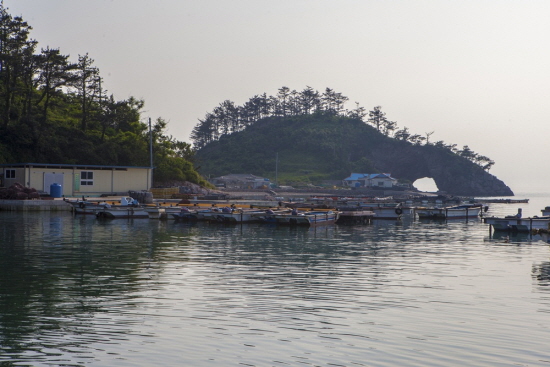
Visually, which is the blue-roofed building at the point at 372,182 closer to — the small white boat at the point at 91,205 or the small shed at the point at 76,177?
the small shed at the point at 76,177

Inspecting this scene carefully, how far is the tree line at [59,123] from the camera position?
77.9 metres

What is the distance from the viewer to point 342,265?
1058 inches

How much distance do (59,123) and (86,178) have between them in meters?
20.7

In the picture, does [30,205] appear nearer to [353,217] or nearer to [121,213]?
[121,213]

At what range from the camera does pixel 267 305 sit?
683 inches

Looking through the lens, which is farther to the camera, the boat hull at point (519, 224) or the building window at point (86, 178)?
the building window at point (86, 178)

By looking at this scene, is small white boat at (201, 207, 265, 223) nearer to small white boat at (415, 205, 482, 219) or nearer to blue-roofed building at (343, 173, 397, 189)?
small white boat at (415, 205, 482, 219)

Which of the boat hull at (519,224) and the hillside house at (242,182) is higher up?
the hillside house at (242,182)

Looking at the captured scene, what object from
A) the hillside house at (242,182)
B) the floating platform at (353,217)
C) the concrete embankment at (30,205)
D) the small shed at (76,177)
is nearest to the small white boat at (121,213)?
the concrete embankment at (30,205)

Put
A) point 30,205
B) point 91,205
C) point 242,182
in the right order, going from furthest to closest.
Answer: point 242,182
point 30,205
point 91,205

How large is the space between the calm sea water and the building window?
36.7m

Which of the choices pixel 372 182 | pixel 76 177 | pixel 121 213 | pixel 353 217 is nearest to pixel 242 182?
pixel 372 182

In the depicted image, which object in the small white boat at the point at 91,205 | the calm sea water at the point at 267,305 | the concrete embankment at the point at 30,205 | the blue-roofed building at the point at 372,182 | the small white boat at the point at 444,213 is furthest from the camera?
the blue-roofed building at the point at 372,182

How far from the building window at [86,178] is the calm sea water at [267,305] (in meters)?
36.7
